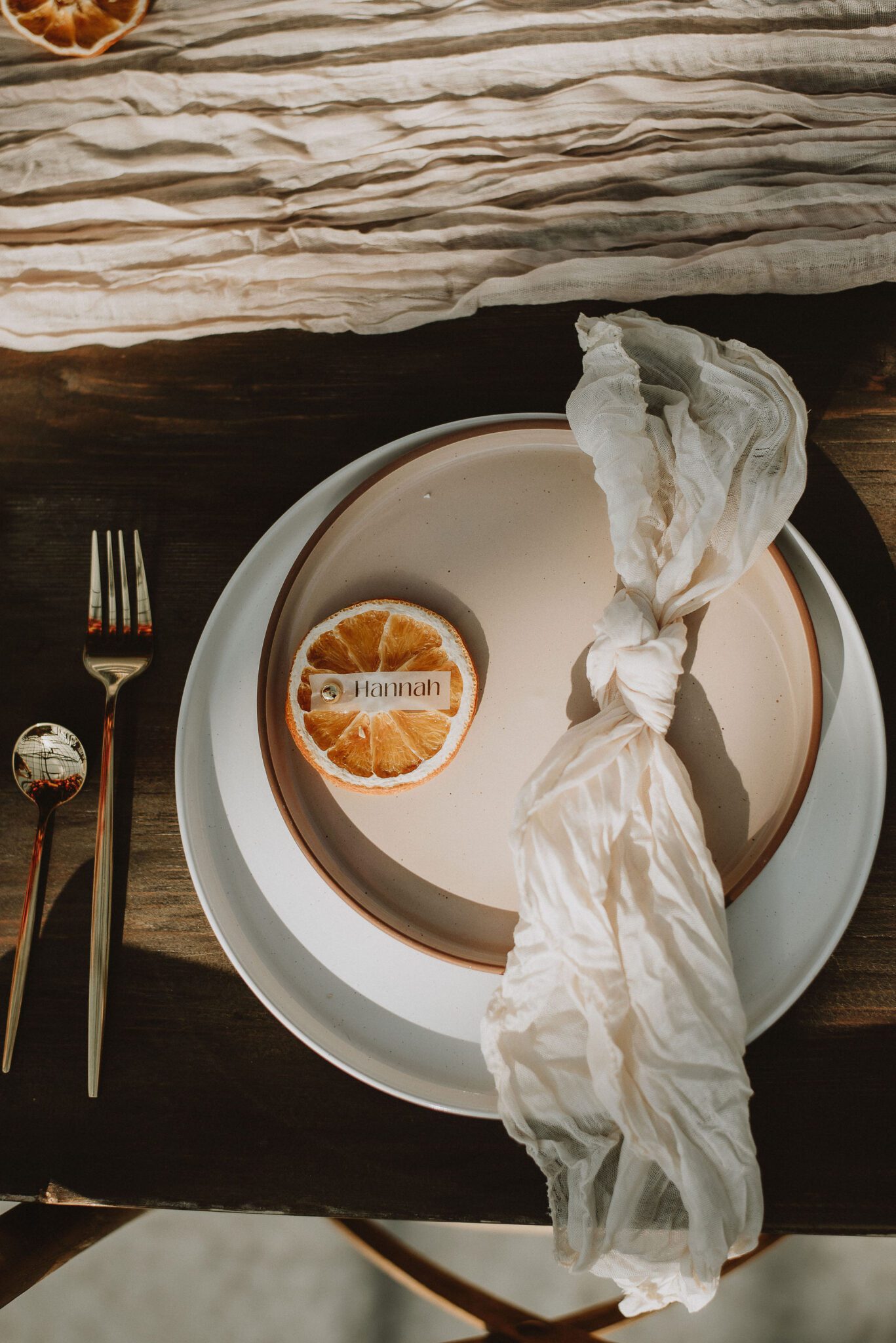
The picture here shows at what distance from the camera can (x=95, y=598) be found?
2.60ft

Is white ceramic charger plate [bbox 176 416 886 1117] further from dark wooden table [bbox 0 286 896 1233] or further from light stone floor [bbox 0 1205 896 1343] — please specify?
light stone floor [bbox 0 1205 896 1343]

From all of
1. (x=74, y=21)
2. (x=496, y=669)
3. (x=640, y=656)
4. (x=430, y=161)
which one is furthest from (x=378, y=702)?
(x=74, y=21)

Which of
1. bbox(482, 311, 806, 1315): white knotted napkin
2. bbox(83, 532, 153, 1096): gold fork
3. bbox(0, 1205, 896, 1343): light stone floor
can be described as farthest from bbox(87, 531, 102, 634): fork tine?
bbox(0, 1205, 896, 1343): light stone floor

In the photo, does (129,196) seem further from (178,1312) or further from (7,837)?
(178,1312)

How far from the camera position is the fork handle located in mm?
719

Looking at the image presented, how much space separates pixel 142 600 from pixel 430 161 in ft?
1.87

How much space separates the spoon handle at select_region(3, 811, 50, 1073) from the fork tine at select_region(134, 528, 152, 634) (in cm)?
23

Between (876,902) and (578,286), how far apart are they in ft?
2.14

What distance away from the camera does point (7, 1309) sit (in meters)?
1.62

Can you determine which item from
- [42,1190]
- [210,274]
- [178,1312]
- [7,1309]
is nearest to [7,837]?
[42,1190]

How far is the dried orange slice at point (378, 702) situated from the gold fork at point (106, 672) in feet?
0.66

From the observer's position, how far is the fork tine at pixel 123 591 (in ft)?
2.59

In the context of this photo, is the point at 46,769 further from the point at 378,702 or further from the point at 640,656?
the point at 640,656

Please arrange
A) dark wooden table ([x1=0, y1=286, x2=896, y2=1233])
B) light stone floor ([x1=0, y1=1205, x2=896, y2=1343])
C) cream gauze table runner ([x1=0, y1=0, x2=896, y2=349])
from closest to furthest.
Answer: dark wooden table ([x1=0, y1=286, x2=896, y2=1233])
cream gauze table runner ([x1=0, y1=0, x2=896, y2=349])
light stone floor ([x1=0, y1=1205, x2=896, y2=1343])
